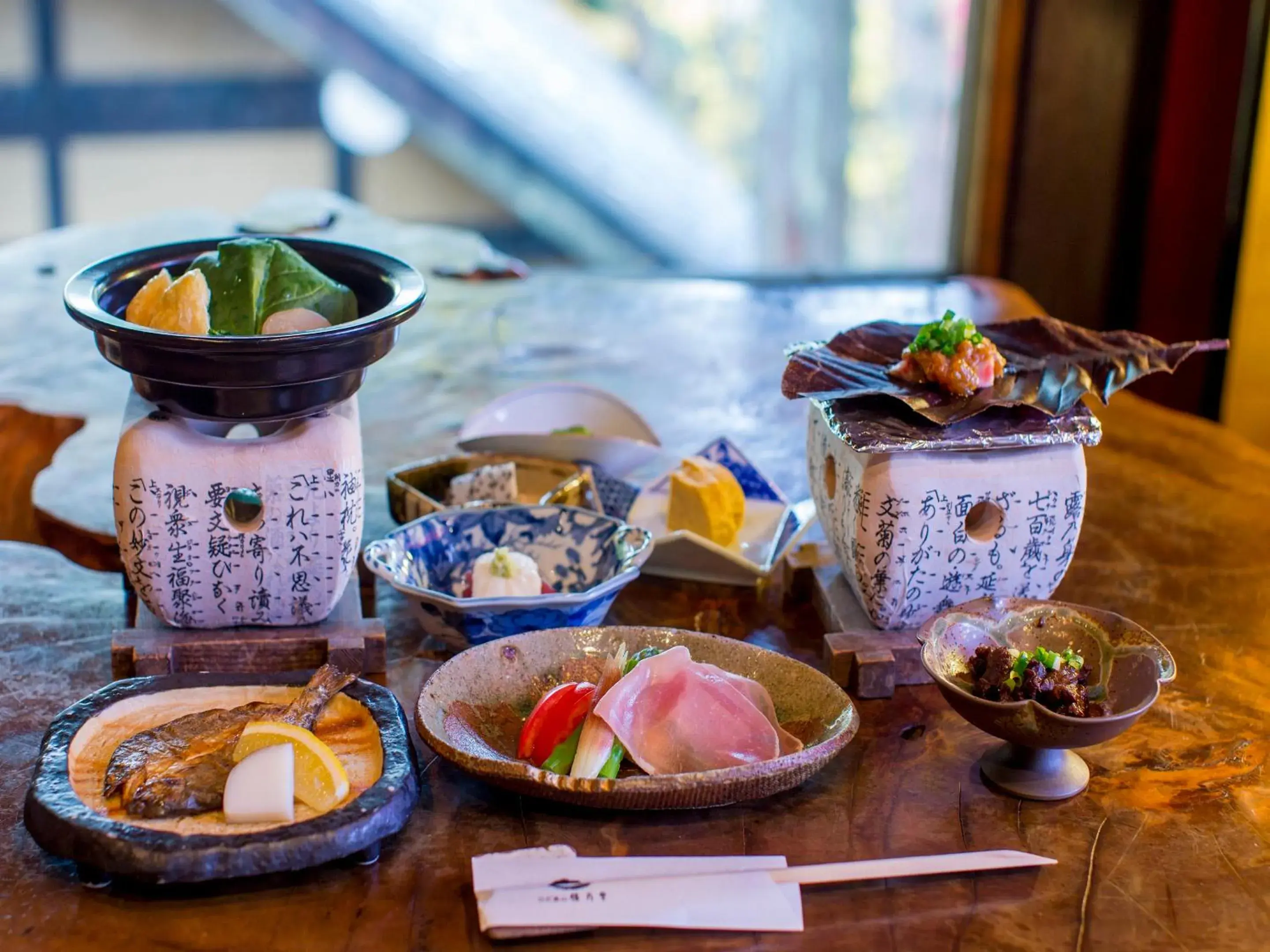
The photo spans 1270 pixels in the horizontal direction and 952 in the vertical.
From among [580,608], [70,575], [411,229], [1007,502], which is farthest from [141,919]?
[411,229]

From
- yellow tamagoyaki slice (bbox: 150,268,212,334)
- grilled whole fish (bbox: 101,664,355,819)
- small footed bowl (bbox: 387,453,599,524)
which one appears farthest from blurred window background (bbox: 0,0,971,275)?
grilled whole fish (bbox: 101,664,355,819)

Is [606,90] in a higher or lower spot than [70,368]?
higher

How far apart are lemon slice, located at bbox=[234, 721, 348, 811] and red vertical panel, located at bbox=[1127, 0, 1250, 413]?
155 inches

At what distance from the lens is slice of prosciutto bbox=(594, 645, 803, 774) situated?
4.53 ft

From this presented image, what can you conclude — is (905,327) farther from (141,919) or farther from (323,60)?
(323,60)

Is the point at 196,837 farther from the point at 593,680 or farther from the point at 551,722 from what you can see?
the point at 593,680

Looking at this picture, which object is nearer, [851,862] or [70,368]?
[851,862]

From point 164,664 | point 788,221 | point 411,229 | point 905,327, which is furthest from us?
point 788,221

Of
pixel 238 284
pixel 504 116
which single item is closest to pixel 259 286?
pixel 238 284

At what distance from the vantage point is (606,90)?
6164 mm

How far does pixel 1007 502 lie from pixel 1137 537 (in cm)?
70

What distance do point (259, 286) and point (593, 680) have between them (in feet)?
2.05

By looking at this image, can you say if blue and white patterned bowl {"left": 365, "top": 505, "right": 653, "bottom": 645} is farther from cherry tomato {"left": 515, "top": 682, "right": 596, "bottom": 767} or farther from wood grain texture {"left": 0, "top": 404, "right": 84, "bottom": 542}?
wood grain texture {"left": 0, "top": 404, "right": 84, "bottom": 542}

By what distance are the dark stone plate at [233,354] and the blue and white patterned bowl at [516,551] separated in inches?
10.8
